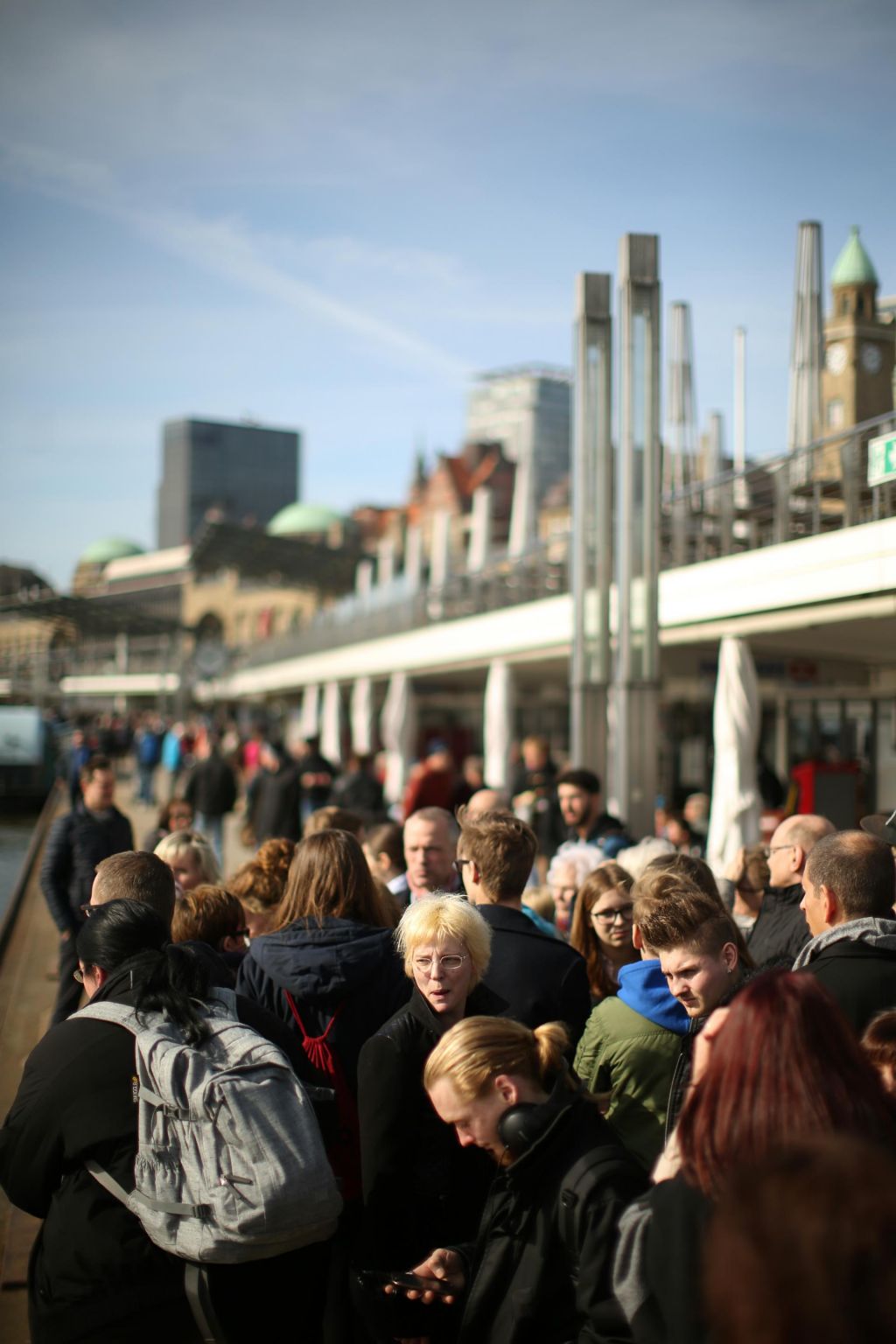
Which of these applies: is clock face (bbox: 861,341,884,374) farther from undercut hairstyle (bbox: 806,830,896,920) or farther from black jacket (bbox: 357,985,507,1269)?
black jacket (bbox: 357,985,507,1269)

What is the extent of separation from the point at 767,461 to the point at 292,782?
5810 mm

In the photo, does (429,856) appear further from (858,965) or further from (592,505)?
(592,505)

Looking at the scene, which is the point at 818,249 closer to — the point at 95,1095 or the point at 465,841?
the point at 465,841

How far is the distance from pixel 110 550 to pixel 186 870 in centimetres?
16072

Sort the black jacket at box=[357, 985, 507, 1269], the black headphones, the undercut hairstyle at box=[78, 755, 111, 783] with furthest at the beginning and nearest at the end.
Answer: the undercut hairstyle at box=[78, 755, 111, 783] → the black jacket at box=[357, 985, 507, 1269] → the black headphones

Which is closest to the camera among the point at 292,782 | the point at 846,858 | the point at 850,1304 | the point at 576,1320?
the point at 850,1304

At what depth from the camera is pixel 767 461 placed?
44.7 ft

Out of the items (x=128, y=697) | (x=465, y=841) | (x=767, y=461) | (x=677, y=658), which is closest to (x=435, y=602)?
(x=677, y=658)

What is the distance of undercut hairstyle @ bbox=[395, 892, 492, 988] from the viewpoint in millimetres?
3713

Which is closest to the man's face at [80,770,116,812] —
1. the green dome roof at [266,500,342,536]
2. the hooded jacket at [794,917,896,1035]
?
the hooded jacket at [794,917,896,1035]

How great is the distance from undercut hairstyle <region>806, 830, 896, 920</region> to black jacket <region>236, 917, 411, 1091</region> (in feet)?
4.44

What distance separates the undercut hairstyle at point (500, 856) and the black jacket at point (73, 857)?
13.5 ft

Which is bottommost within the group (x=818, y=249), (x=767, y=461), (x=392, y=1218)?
(x=392, y=1218)

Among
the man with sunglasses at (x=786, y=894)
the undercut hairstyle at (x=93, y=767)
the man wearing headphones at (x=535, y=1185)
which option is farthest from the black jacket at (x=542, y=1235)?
the undercut hairstyle at (x=93, y=767)
